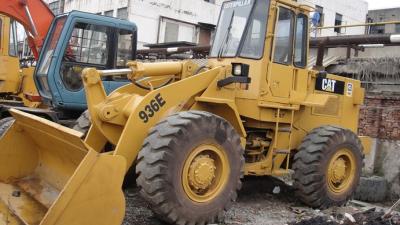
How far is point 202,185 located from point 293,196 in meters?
2.68

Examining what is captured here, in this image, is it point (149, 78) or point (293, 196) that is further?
point (293, 196)

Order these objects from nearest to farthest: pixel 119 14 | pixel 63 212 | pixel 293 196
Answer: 1. pixel 63 212
2. pixel 293 196
3. pixel 119 14

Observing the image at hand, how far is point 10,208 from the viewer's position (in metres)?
4.82

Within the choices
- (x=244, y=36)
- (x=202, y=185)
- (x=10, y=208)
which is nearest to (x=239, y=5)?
(x=244, y=36)

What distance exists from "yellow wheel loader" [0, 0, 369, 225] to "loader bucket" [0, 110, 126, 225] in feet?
0.04

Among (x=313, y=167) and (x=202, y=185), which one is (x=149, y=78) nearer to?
(x=202, y=185)

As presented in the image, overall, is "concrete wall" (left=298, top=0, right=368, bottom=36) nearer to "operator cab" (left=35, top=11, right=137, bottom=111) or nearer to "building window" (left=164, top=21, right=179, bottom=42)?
"building window" (left=164, top=21, right=179, bottom=42)

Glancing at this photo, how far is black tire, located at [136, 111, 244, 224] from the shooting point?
4906 mm

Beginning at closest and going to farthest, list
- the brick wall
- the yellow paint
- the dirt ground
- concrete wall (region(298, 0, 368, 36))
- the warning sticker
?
1. the dirt ground
2. the warning sticker
3. the brick wall
4. the yellow paint
5. concrete wall (region(298, 0, 368, 36))

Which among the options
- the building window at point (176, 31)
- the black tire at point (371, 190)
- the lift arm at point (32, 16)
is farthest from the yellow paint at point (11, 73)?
the building window at point (176, 31)

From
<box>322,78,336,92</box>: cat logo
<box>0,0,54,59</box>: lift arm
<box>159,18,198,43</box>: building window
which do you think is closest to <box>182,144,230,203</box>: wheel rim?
<box>322,78,336,92</box>: cat logo

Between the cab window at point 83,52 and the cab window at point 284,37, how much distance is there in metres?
3.29

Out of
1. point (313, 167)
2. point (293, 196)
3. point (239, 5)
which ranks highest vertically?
point (239, 5)

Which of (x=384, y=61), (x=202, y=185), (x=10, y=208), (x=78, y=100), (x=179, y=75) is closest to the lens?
(x=10, y=208)
